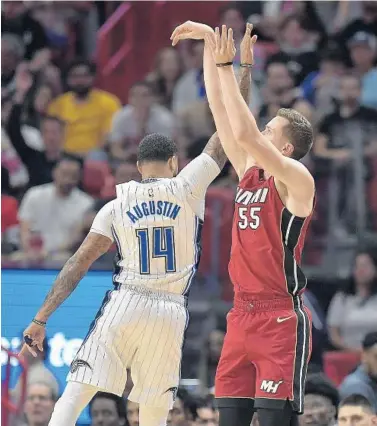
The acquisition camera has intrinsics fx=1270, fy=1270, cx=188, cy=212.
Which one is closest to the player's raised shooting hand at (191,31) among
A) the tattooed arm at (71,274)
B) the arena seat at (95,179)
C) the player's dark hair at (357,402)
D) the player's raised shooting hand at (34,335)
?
the tattooed arm at (71,274)

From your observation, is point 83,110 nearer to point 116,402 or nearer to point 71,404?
point 116,402

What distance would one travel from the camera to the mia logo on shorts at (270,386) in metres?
6.54

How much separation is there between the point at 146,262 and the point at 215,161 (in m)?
0.79

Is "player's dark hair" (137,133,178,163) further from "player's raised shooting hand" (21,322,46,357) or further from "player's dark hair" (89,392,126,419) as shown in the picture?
"player's dark hair" (89,392,126,419)

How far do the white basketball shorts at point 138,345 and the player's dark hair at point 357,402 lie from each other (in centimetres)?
209

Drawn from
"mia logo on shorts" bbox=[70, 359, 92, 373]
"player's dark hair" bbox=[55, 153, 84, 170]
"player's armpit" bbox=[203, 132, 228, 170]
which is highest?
"player's armpit" bbox=[203, 132, 228, 170]

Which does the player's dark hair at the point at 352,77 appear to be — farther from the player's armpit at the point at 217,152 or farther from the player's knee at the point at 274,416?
the player's knee at the point at 274,416

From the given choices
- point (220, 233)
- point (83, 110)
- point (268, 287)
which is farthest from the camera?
point (83, 110)

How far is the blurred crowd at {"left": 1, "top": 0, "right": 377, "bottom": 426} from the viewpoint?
36.3 ft

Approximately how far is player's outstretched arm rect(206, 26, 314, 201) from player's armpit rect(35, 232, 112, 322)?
1.03m

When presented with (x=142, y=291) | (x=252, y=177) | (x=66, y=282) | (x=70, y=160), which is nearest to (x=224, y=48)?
(x=252, y=177)

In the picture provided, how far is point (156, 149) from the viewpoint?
22.9ft

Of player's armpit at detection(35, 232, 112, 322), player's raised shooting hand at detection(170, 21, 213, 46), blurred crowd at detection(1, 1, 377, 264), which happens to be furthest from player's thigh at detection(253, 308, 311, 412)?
blurred crowd at detection(1, 1, 377, 264)

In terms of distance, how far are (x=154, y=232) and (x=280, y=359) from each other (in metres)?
0.98
